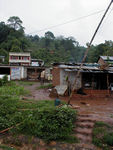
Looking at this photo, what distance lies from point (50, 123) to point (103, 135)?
217cm

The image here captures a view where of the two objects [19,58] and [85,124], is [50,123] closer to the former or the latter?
[85,124]

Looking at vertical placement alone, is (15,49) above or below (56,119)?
above

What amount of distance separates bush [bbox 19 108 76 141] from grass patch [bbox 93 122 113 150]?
1.02 meters

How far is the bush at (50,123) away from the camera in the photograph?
Result: 5.09 metres

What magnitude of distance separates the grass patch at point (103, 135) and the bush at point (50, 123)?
1.02 meters

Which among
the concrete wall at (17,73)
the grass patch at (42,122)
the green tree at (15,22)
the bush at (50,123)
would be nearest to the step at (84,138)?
the grass patch at (42,122)

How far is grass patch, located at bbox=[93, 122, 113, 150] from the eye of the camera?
4652 millimetres

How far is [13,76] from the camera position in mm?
21203

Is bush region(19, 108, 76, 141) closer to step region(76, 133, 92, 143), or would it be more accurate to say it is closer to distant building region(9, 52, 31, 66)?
step region(76, 133, 92, 143)

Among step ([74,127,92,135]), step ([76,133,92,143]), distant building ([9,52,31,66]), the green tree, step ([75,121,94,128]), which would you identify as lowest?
step ([76,133,92,143])

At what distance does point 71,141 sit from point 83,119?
129 centimetres

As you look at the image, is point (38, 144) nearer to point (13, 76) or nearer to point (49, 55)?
point (13, 76)

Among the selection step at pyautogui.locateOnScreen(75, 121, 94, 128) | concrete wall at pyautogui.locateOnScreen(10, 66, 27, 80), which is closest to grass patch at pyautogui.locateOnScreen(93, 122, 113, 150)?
step at pyautogui.locateOnScreen(75, 121, 94, 128)

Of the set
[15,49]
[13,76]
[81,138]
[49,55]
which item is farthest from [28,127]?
[49,55]
